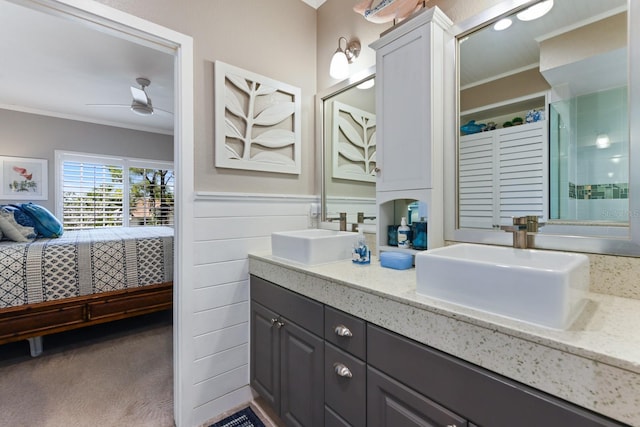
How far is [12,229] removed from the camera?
100 inches

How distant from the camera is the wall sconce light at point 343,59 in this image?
177 centimetres

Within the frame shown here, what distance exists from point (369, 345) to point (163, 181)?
5.32m

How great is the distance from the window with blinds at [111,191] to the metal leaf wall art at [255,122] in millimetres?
4121

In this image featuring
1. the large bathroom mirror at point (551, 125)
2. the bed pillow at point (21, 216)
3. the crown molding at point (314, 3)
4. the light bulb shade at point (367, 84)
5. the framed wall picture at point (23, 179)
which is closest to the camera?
the large bathroom mirror at point (551, 125)

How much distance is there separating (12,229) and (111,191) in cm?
232

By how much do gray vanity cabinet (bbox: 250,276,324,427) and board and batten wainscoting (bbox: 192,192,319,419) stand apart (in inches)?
3.5

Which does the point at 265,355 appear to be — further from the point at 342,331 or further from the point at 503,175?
the point at 503,175

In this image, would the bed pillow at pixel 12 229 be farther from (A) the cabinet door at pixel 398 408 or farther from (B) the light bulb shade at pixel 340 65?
(A) the cabinet door at pixel 398 408

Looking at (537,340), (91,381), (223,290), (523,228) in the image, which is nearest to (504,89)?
(523,228)

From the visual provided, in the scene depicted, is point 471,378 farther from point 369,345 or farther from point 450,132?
point 450,132

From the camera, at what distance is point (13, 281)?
2.11 meters

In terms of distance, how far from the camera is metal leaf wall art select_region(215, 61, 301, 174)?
65.3 inches

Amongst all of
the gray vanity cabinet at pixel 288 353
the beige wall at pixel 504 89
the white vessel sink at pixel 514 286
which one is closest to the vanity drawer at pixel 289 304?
the gray vanity cabinet at pixel 288 353

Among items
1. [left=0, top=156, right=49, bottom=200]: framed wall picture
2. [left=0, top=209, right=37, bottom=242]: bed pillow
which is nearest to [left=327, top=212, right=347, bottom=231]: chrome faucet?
[left=0, top=209, right=37, bottom=242]: bed pillow
